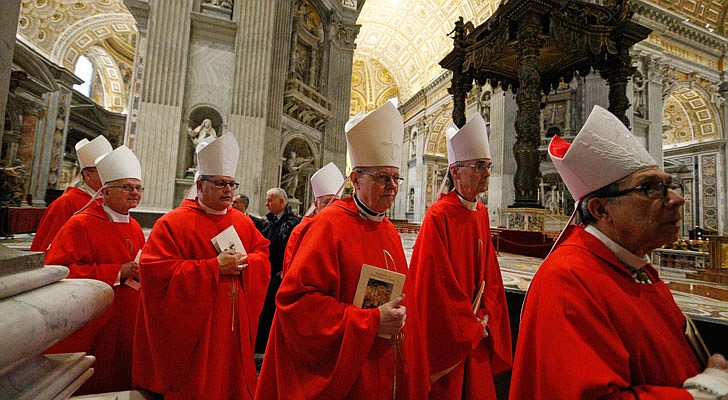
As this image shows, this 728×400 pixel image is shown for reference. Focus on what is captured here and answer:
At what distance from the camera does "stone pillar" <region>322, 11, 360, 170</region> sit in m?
12.9

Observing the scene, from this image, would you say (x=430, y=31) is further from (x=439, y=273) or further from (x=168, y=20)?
(x=439, y=273)

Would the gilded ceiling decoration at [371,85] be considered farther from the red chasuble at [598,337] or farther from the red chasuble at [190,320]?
the red chasuble at [598,337]

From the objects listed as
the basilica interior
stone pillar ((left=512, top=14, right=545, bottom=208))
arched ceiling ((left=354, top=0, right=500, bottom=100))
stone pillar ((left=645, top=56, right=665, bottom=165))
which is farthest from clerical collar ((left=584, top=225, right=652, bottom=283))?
arched ceiling ((left=354, top=0, right=500, bottom=100))

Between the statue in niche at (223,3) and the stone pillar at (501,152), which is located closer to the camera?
the statue in niche at (223,3)

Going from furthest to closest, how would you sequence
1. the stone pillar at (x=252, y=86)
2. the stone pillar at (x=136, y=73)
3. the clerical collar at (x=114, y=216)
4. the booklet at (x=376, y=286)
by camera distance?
the stone pillar at (x=252, y=86)
the stone pillar at (x=136, y=73)
the clerical collar at (x=114, y=216)
the booklet at (x=376, y=286)

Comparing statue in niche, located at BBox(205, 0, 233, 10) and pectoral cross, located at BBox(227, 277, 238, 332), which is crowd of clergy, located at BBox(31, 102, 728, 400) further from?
statue in niche, located at BBox(205, 0, 233, 10)

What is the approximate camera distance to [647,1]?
1326cm

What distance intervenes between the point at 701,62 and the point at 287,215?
20231 mm

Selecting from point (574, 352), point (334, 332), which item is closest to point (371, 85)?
point (334, 332)

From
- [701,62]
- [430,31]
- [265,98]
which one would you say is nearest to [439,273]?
[265,98]

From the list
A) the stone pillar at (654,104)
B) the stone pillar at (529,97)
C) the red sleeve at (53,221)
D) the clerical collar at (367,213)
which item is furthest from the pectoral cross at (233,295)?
the stone pillar at (654,104)

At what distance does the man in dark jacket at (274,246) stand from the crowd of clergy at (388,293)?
43.4 inches

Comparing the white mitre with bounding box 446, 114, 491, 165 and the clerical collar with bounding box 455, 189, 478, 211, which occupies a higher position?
the white mitre with bounding box 446, 114, 491, 165

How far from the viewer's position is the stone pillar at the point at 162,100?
24.8 ft
